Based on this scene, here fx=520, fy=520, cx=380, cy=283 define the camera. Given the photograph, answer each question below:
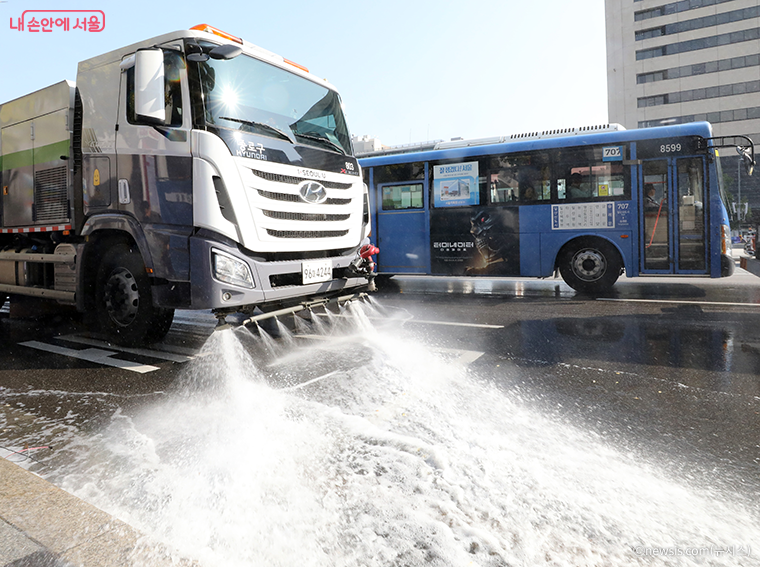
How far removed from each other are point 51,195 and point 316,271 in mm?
3422

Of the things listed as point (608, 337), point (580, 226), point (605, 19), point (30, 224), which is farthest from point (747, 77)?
point (30, 224)

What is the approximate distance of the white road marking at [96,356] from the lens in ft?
16.0

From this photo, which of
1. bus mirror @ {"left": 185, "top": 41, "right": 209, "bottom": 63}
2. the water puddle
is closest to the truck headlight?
the water puddle

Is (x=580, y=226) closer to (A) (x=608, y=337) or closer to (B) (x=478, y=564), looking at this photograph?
(A) (x=608, y=337)

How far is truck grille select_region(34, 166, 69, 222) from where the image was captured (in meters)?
5.81

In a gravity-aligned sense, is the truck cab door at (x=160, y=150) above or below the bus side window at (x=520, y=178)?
below

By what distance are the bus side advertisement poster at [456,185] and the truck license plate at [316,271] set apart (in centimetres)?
625

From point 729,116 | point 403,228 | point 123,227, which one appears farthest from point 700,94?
point 123,227

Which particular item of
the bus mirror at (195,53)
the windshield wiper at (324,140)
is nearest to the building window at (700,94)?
the windshield wiper at (324,140)

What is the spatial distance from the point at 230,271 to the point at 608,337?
4210 millimetres

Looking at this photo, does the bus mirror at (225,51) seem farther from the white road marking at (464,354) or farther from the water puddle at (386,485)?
the white road marking at (464,354)

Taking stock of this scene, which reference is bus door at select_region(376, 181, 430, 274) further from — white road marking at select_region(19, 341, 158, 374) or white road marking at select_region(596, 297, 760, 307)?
white road marking at select_region(19, 341, 158, 374)

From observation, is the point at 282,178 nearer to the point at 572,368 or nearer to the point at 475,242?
the point at 572,368

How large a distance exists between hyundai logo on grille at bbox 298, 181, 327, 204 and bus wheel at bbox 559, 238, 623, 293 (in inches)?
254
